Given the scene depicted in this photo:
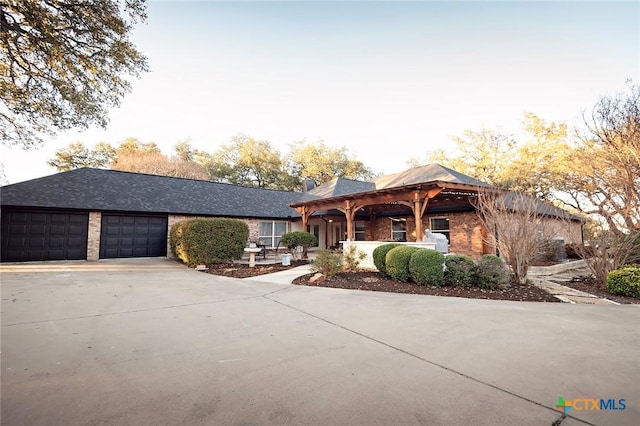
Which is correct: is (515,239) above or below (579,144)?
below

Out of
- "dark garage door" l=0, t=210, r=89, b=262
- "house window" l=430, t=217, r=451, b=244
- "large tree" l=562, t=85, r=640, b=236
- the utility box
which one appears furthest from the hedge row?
"dark garage door" l=0, t=210, r=89, b=262

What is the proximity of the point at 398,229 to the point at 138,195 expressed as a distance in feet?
47.6

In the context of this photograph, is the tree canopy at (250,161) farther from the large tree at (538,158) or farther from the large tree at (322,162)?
the large tree at (538,158)

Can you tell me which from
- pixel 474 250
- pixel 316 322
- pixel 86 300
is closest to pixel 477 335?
pixel 316 322

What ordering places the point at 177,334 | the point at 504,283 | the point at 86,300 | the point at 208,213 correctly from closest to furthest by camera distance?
the point at 177,334 → the point at 86,300 → the point at 504,283 → the point at 208,213

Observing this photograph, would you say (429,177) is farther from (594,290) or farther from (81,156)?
(81,156)

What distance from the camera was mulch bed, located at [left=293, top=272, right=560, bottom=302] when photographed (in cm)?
641

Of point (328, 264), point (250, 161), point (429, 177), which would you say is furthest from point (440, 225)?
Result: point (250, 161)

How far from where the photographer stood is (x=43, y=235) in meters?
12.3

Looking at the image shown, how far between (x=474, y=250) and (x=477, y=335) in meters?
10.7

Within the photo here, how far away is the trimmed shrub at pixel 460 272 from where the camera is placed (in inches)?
284

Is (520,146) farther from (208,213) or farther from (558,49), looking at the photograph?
(208,213)

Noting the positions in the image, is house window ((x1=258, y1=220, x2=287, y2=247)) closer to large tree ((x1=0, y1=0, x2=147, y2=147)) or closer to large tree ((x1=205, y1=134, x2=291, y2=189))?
large tree ((x1=0, y1=0, x2=147, y2=147))

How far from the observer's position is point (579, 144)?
11516 millimetres
